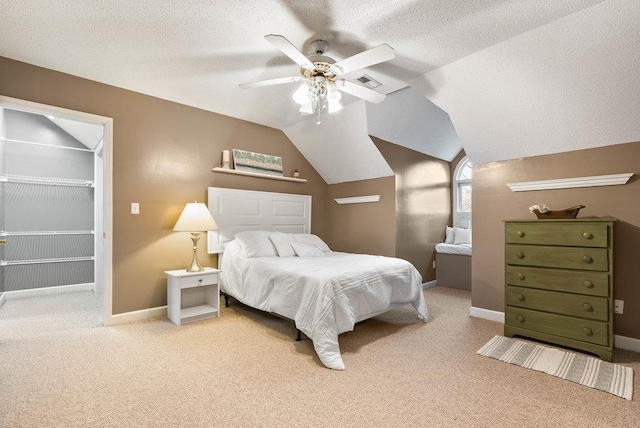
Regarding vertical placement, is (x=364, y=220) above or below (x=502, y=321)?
above

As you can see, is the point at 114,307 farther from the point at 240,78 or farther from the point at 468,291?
the point at 468,291

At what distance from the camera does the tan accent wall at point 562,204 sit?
9.07ft

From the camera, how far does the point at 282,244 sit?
3.97m

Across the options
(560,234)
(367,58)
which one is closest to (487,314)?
(560,234)

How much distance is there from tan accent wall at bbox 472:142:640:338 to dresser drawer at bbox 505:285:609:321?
50 centimetres

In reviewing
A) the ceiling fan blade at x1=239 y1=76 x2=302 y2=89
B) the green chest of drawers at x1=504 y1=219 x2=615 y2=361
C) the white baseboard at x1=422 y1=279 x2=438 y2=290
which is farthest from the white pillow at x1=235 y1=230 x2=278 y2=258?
the white baseboard at x1=422 y1=279 x2=438 y2=290

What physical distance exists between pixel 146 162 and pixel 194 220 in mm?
889

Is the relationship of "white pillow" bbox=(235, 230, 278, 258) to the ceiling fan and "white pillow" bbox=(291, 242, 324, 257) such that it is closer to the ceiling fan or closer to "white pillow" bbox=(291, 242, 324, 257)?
"white pillow" bbox=(291, 242, 324, 257)

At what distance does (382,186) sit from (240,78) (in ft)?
8.61

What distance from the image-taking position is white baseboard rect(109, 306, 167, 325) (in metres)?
3.34

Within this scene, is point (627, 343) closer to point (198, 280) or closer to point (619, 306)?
point (619, 306)

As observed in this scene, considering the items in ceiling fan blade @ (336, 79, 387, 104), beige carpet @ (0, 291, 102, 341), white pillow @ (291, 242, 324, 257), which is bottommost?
beige carpet @ (0, 291, 102, 341)

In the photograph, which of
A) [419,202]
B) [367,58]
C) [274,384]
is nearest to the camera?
[274,384]

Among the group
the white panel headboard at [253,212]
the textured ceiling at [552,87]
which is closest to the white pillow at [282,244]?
the white panel headboard at [253,212]
